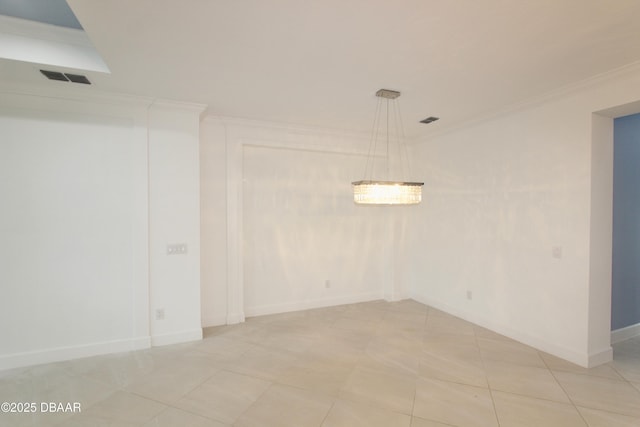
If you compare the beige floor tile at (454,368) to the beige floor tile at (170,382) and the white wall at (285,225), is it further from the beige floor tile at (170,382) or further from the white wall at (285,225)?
the beige floor tile at (170,382)

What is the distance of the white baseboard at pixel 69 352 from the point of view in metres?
2.80

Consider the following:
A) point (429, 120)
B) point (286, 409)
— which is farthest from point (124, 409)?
point (429, 120)

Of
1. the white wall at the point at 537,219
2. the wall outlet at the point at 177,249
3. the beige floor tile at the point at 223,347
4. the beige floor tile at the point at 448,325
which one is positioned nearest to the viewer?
the white wall at the point at 537,219

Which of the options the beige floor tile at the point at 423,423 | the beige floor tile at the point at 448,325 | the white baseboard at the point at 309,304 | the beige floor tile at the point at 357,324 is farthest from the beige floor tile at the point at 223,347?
the beige floor tile at the point at 448,325

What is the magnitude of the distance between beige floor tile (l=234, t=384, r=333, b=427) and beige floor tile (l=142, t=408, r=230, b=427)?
195mm

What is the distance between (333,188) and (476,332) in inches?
103

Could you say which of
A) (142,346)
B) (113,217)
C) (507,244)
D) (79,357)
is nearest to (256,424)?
(142,346)

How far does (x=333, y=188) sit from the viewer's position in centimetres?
458

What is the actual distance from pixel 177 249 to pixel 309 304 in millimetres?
2014

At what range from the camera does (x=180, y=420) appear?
2.10 metres

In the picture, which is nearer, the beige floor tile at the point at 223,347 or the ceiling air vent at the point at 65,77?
the ceiling air vent at the point at 65,77

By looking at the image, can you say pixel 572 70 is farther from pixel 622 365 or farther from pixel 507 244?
pixel 622 365

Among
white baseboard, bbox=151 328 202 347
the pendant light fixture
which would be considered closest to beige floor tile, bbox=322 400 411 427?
the pendant light fixture

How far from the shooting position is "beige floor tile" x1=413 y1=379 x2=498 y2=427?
6.89 ft
